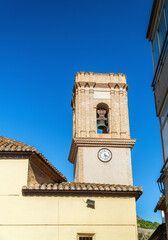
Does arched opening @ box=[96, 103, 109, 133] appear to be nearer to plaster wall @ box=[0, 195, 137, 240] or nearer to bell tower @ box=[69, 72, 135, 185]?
bell tower @ box=[69, 72, 135, 185]

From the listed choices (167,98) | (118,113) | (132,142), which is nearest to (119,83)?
(118,113)

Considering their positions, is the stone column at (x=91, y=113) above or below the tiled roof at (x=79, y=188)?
above

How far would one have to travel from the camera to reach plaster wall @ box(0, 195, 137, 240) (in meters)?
13.0

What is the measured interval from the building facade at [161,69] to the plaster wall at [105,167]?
1704cm

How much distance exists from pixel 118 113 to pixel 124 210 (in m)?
17.5

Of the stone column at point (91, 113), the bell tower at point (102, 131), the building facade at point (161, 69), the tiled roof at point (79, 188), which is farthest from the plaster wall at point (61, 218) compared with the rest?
the stone column at point (91, 113)

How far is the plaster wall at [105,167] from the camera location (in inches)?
1112

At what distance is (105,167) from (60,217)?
1567cm

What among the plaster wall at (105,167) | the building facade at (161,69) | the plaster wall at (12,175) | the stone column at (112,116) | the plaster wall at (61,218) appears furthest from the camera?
the stone column at (112,116)

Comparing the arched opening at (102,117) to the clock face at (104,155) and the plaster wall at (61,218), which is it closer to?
the clock face at (104,155)

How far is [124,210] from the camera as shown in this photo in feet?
44.5

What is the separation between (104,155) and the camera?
2903 cm

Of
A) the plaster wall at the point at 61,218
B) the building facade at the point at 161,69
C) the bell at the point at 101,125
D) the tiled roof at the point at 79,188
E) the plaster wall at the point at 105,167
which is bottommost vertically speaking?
the plaster wall at the point at 61,218

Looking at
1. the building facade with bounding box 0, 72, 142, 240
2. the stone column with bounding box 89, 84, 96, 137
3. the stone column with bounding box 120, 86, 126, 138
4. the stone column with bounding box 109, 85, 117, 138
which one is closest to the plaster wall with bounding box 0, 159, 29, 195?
the building facade with bounding box 0, 72, 142, 240
